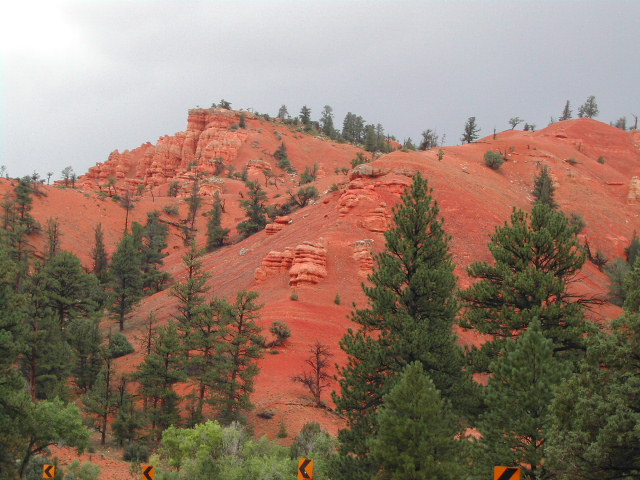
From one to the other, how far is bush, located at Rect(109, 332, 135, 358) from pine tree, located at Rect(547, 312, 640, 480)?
3468 centimetres

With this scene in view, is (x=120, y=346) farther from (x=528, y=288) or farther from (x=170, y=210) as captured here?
(x=170, y=210)

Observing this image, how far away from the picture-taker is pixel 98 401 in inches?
1094

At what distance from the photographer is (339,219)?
161 feet

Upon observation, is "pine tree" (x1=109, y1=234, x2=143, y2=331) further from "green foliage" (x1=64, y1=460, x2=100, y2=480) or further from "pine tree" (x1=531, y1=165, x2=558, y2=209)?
"pine tree" (x1=531, y1=165, x2=558, y2=209)

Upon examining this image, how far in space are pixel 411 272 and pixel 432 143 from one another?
9063 cm

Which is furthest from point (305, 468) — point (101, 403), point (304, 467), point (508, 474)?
point (101, 403)

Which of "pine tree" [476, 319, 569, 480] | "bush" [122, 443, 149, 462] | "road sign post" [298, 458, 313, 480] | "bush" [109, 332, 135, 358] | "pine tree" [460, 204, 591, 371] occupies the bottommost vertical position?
"bush" [122, 443, 149, 462]

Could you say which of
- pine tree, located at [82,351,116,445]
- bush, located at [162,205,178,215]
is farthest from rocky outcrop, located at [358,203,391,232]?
bush, located at [162,205,178,215]

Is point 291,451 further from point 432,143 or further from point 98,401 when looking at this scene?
point 432,143

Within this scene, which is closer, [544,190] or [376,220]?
[376,220]

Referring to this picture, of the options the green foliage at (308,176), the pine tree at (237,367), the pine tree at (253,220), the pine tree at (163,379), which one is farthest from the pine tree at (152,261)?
the green foliage at (308,176)

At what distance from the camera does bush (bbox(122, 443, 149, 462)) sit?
24.2 metres

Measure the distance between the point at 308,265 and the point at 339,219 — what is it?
30.9 ft

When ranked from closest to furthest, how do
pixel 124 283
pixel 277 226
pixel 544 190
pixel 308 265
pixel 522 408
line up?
pixel 522 408, pixel 308 265, pixel 124 283, pixel 277 226, pixel 544 190
